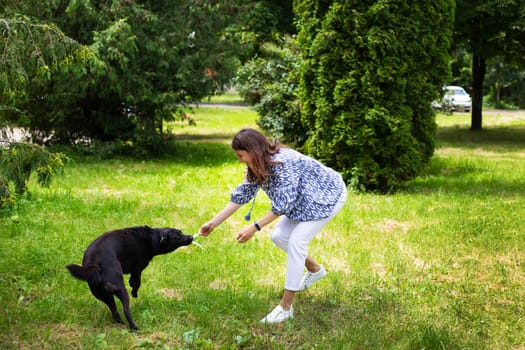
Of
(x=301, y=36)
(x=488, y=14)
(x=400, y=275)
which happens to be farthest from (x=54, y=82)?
(x=488, y=14)

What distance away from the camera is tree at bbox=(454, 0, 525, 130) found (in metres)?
17.9

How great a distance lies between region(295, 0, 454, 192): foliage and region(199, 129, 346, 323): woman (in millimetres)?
5112

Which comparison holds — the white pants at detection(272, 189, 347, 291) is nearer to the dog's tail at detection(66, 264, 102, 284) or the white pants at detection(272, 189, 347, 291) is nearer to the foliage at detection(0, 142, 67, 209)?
the dog's tail at detection(66, 264, 102, 284)

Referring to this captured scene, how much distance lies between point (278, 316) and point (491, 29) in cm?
1738

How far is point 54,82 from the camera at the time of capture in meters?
13.9

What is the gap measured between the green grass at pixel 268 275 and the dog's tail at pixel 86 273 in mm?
493

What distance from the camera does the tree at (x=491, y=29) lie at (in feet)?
58.8

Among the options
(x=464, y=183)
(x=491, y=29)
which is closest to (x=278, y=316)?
(x=464, y=183)

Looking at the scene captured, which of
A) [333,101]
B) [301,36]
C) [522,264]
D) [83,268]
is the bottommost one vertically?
[522,264]

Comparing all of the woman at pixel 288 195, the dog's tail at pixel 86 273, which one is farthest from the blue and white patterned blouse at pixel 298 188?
the dog's tail at pixel 86 273

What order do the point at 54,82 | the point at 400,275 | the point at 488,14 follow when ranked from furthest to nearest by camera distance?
the point at 488,14, the point at 54,82, the point at 400,275

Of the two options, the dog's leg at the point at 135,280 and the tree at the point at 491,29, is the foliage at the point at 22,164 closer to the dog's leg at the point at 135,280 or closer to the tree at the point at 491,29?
the dog's leg at the point at 135,280

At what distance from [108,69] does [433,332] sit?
10.1 metres

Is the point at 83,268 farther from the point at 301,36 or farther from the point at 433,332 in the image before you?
the point at 301,36
